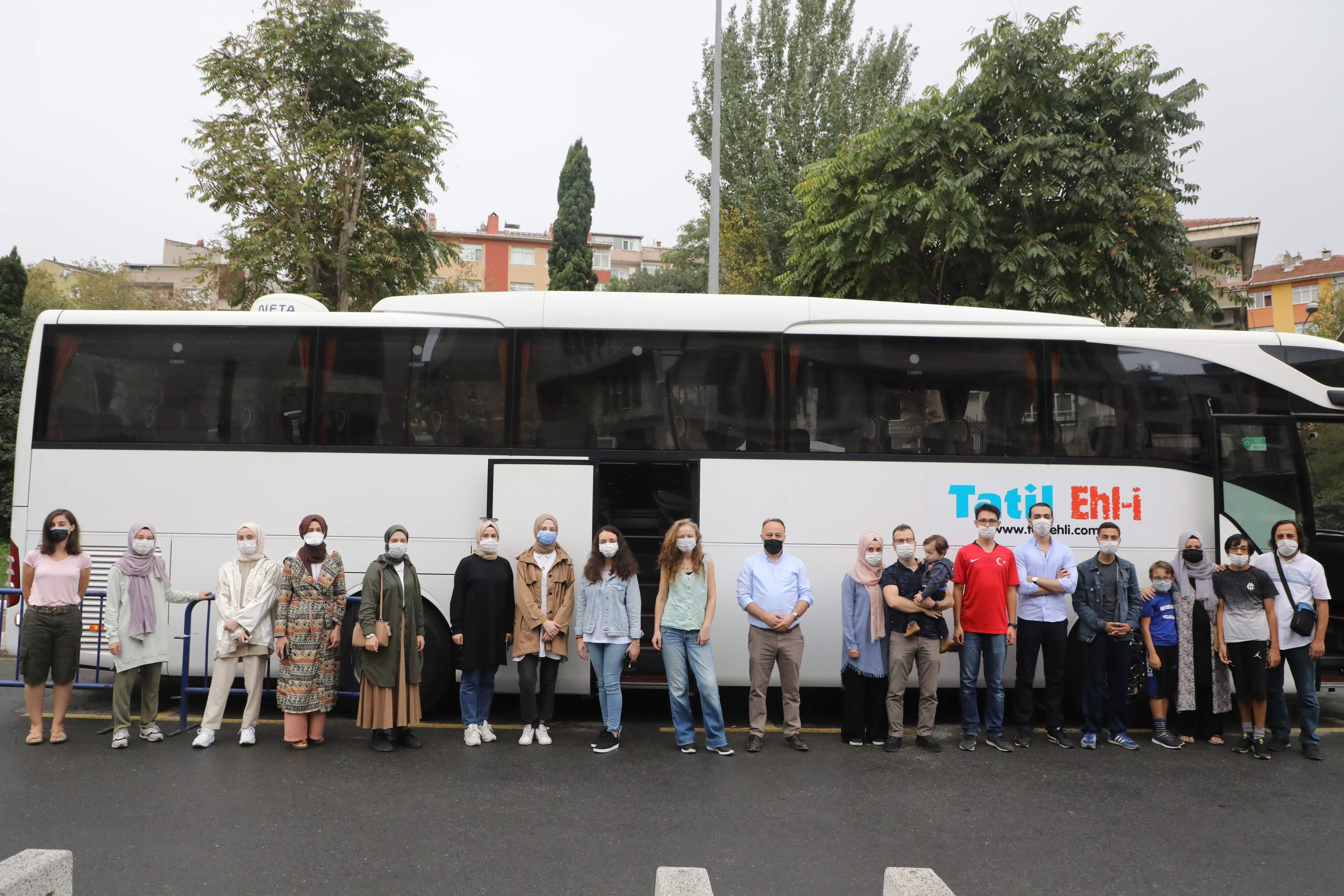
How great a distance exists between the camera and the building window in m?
60.0

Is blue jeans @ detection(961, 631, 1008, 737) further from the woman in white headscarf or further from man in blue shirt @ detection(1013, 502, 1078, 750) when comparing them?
the woman in white headscarf

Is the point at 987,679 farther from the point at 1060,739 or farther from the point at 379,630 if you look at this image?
the point at 379,630

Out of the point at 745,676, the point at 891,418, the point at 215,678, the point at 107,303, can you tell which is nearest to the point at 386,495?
the point at 215,678

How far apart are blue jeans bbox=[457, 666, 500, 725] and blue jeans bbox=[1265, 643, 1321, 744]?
6.25 m

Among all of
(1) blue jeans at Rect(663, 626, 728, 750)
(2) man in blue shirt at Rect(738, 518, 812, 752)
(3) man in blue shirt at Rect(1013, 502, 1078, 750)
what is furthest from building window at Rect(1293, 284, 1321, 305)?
(1) blue jeans at Rect(663, 626, 728, 750)

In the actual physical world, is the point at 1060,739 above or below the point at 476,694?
below

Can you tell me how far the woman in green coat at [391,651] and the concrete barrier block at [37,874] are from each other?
11.0ft

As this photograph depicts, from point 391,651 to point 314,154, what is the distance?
14417mm

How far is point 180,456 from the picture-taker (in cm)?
786

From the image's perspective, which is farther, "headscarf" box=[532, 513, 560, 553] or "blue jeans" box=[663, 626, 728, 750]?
"headscarf" box=[532, 513, 560, 553]

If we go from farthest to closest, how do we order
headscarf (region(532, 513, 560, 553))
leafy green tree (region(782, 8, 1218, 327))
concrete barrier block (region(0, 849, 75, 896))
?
leafy green tree (region(782, 8, 1218, 327))
headscarf (region(532, 513, 560, 553))
concrete barrier block (region(0, 849, 75, 896))

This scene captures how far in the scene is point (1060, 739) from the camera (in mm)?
7566

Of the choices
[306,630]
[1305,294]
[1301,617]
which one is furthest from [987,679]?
[1305,294]

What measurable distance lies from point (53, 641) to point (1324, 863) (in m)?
8.64
